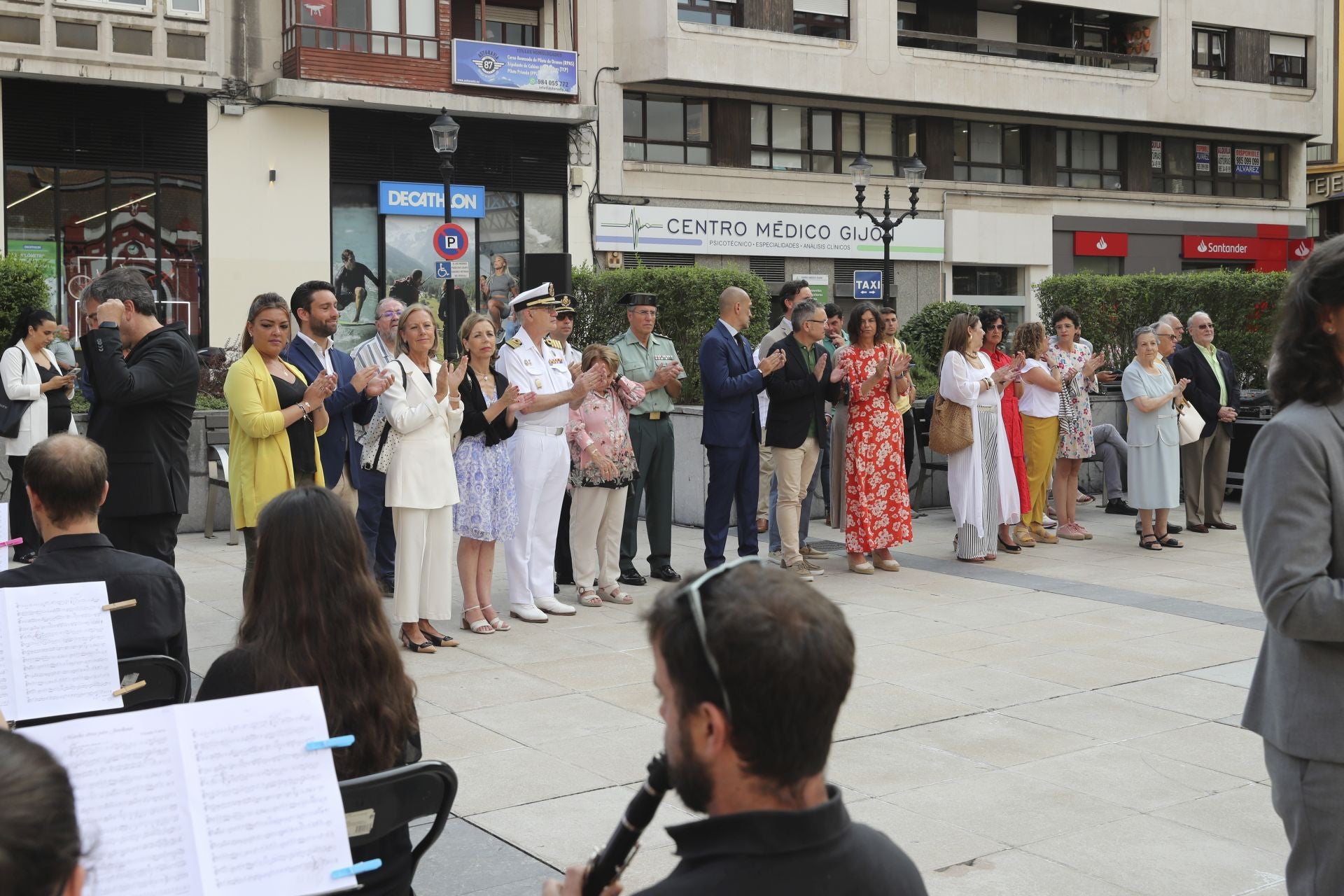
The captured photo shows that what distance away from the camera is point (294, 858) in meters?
2.33

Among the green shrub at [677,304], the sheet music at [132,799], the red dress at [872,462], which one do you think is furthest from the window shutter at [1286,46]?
the sheet music at [132,799]

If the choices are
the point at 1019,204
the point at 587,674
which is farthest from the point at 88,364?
the point at 1019,204

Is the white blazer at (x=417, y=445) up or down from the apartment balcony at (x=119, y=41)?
down

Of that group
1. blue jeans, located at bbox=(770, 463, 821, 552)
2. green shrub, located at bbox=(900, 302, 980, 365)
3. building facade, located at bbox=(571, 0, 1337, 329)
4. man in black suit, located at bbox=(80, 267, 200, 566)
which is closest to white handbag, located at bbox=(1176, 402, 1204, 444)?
blue jeans, located at bbox=(770, 463, 821, 552)

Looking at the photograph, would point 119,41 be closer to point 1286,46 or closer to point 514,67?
point 514,67

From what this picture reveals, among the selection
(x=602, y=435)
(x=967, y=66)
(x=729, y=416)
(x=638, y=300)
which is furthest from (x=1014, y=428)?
(x=967, y=66)

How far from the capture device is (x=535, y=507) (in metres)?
9.08

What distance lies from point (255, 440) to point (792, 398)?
14.4ft

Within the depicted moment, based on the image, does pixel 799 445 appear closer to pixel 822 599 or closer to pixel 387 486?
pixel 387 486

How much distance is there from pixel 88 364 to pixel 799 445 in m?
5.40

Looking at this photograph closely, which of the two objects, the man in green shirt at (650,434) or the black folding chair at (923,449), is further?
the black folding chair at (923,449)

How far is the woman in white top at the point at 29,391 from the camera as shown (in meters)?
10.9

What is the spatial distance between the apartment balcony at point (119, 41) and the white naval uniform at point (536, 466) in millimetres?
17627

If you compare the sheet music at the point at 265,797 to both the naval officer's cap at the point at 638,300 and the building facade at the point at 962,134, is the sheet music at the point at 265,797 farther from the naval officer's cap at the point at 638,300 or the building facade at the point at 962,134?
the building facade at the point at 962,134
